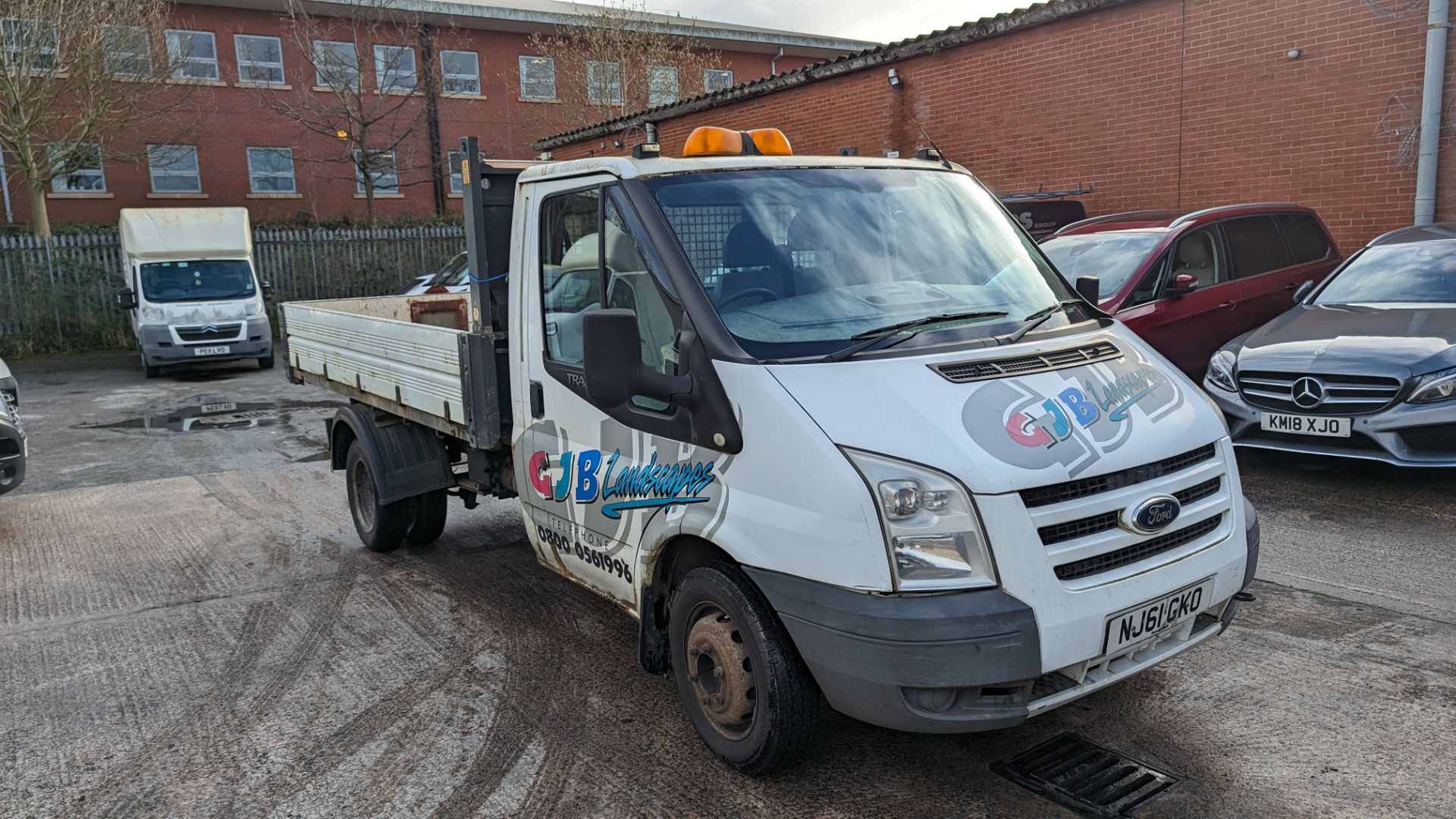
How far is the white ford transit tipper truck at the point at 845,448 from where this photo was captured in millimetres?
2932

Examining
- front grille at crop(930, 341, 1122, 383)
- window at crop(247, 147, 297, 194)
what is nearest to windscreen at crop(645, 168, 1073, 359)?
front grille at crop(930, 341, 1122, 383)

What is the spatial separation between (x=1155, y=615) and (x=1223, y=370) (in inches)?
189

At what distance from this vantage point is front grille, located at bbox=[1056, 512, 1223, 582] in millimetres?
3016

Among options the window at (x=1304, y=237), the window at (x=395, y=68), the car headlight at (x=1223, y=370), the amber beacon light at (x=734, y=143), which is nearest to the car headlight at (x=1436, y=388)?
the car headlight at (x=1223, y=370)

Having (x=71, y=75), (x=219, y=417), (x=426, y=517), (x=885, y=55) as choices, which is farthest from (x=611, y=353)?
(x=71, y=75)

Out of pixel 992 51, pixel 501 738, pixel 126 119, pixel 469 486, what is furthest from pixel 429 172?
pixel 501 738

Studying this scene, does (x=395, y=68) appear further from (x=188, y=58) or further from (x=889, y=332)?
(x=889, y=332)

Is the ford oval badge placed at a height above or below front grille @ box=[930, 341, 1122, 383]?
below

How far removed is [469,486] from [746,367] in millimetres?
2960

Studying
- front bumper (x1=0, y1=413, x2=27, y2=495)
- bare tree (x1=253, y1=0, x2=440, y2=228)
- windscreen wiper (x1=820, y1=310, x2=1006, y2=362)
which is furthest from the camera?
bare tree (x1=253, y1=0, x2=440, y2=228)

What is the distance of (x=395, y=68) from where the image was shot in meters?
28.6

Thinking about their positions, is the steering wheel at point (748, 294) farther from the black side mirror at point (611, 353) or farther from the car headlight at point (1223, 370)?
the car headlight at point (1223, 370)

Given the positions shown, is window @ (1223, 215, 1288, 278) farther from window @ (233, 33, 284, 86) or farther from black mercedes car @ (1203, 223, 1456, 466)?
window @ (233, 33, 284, 86)

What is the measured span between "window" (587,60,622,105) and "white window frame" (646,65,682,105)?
730 mm
